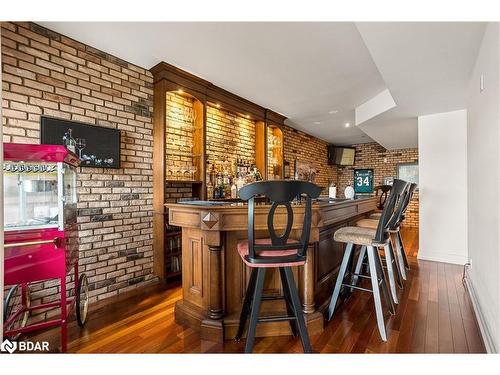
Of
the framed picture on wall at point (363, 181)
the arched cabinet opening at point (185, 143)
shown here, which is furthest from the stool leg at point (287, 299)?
the framed picture on wall at point (363, 181)

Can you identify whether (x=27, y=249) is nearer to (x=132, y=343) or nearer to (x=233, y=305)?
(x=132, y=343)

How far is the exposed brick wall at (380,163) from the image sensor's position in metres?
7.43

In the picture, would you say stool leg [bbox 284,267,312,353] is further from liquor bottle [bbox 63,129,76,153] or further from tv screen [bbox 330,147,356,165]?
tv screen [bbox 330,147,356,165]

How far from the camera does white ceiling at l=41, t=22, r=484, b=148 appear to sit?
6.75 feet

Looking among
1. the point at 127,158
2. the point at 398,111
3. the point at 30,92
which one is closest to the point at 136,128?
the point at 127,158

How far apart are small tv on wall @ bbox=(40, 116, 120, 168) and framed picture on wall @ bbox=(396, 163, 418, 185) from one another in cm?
776

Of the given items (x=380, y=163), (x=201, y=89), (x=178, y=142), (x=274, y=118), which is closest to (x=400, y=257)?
(x=274, y=118)

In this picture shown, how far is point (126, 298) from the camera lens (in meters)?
2.69

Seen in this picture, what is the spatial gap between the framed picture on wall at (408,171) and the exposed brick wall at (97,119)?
740 cm

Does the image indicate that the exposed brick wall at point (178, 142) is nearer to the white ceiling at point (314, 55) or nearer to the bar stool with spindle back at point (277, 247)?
the white ceiling at point (314, 55)

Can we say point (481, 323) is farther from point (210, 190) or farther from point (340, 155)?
point (340, 155)

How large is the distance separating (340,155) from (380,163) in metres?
1.28

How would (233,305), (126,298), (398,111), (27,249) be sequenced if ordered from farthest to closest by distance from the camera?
(398,111) < (126,298) < (233,305) < (27,249)
